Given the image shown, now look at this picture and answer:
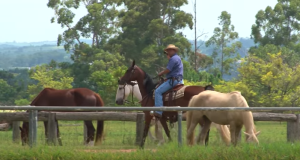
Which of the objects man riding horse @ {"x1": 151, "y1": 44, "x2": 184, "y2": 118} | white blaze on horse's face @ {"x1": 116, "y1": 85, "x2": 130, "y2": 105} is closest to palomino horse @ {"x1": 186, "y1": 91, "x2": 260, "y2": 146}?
man riding horse @ {"x1": 151, "y1": 44, "x2": 184, "y2": 118}

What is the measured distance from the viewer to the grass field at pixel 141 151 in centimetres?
1051

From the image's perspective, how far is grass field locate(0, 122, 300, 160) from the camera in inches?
414

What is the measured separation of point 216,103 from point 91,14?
87.5 meters

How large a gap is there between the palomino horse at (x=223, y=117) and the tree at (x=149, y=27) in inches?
2677

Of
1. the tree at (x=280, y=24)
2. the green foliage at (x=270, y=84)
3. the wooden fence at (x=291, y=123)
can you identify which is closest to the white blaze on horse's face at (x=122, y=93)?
the wooden fence at (x=291, y=123)

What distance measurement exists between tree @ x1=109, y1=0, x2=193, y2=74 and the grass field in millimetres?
68219

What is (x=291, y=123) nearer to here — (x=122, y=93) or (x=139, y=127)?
(x=139, y=127)

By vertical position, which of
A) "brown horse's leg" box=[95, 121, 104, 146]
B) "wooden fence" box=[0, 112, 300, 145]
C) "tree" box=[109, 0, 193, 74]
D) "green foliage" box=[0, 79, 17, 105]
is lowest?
"green foliage" box=[0, 79, 17, 105]

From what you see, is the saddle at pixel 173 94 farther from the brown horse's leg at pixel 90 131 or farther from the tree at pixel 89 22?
the tree at pixel 89 22

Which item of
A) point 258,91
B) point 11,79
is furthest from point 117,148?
point 11,79

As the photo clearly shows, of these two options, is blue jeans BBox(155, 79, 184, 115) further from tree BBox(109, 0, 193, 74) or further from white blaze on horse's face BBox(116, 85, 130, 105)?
tree BBox(109, 0, 193, 74)

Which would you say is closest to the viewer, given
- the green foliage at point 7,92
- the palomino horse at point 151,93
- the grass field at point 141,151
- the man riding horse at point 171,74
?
the grass field at point 141,151

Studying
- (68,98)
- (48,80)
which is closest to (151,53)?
(48,80)

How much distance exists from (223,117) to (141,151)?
1649 millimetres
